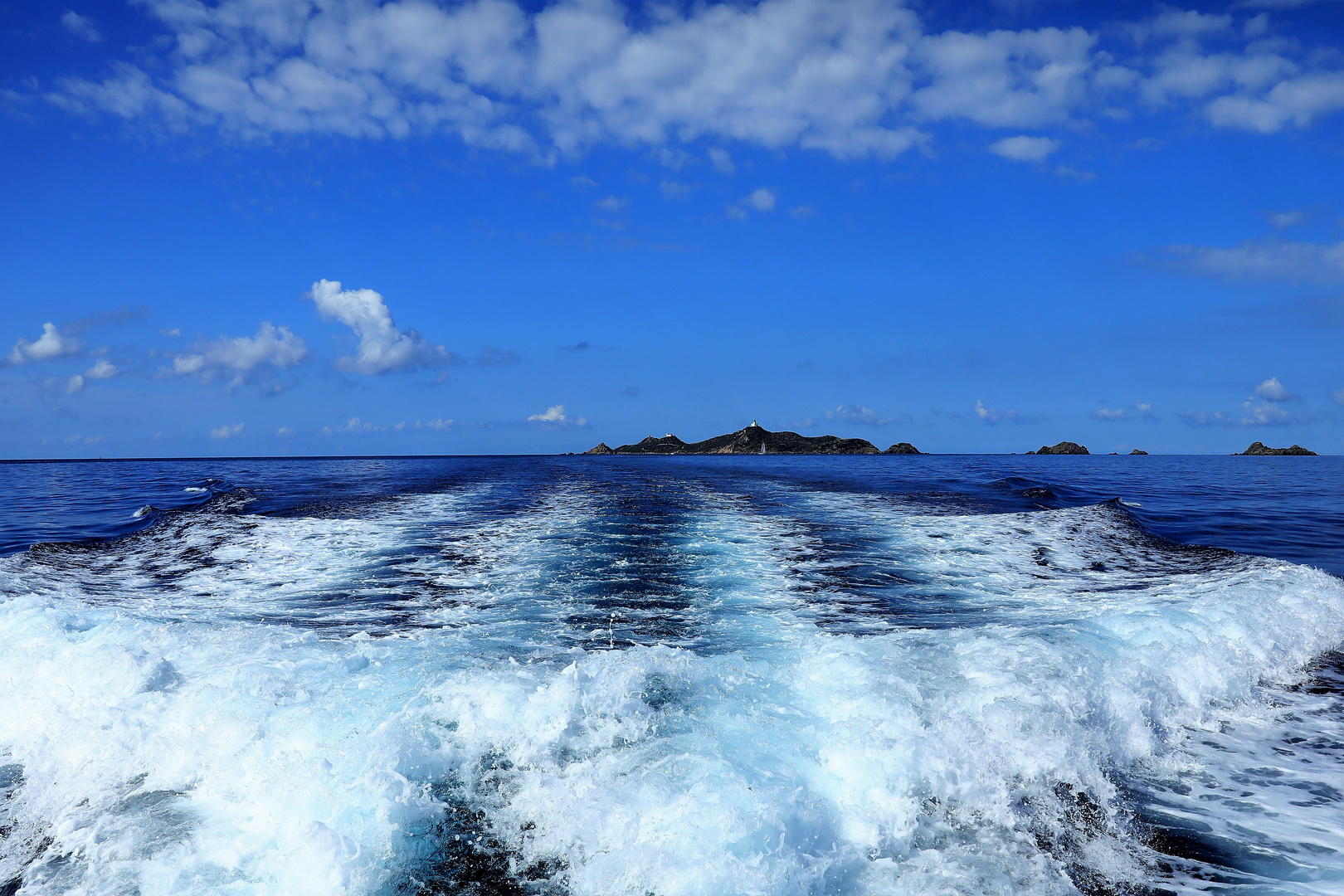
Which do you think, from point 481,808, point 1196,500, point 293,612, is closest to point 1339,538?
point 1196,500

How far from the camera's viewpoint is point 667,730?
4.60 meters

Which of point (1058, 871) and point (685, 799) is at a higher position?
point (685, 799)

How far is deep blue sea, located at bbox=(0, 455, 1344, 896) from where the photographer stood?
348 cm

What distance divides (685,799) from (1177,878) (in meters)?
2.72

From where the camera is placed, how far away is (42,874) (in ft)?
11.2

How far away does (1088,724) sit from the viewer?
5.00 meters

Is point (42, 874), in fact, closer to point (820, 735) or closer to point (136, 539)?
point (820, 735)

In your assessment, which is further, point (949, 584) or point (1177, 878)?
point (949, 584)

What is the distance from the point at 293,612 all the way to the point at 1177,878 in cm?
858

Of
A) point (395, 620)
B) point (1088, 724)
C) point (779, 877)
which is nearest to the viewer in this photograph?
point (779, 877)

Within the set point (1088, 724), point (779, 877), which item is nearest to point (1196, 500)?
point (1088, 724)

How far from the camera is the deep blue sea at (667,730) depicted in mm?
3480

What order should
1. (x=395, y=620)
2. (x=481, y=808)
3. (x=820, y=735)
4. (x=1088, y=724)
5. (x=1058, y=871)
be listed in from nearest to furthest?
(x=1058, y=871), (x=481, y=808), (x=820, y=735), (x=1088, y=724), (x=395, y=620)

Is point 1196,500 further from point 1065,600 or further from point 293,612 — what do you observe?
point 293,612
